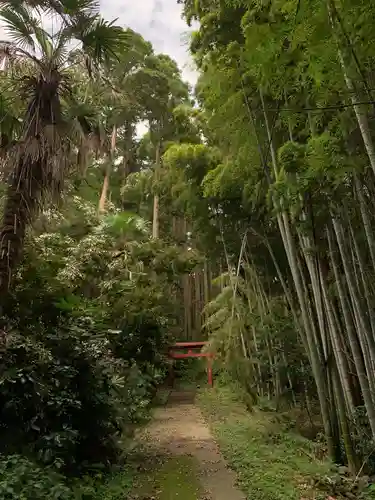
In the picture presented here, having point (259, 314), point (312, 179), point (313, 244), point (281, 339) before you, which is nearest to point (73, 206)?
A: point (259, 314)

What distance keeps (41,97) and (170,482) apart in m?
3.74

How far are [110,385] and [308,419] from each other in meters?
3.12

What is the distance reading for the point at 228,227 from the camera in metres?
6.43

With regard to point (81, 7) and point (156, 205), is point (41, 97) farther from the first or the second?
point (156, 205)

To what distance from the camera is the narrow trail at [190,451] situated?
3.47 m

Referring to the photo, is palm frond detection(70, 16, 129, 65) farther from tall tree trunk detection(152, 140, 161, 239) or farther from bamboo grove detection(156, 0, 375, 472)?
tall tree trunk detection(152, 140, 161, 239)

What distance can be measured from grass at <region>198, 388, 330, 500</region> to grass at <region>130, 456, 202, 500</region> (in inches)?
16.9

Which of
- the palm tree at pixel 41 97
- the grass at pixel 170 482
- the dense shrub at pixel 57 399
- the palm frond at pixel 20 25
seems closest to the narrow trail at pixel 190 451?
the grass at pixel 170 482

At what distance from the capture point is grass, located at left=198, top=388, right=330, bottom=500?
132 inches

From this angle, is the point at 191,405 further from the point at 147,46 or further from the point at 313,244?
the point at 147,46

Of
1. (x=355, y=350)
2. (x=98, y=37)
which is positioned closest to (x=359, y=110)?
(x=355, y=350)

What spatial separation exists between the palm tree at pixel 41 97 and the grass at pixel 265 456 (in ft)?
9.11

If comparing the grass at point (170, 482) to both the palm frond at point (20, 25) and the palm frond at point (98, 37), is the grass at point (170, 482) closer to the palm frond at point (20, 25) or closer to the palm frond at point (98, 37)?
the palm frond at point (98, 37)

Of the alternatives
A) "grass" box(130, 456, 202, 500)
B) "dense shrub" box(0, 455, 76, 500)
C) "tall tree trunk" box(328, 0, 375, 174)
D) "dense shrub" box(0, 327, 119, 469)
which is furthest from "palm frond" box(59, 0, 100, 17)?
"grass" box(130, 456, 202, 500)
